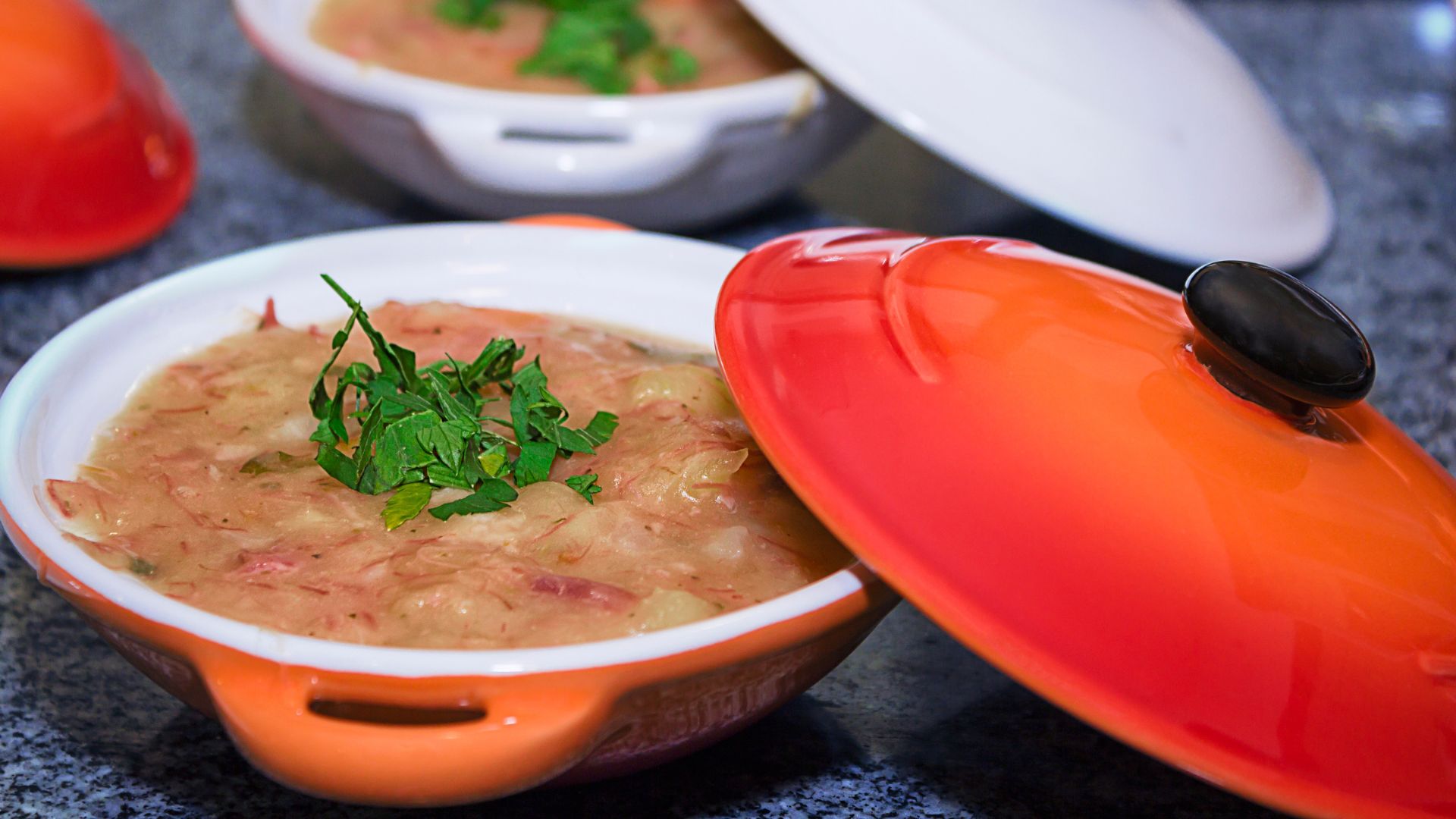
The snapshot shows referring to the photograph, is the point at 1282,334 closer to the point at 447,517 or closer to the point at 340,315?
the point at 447,517

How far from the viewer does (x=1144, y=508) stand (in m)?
0.88

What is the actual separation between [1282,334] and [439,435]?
599 millimetres

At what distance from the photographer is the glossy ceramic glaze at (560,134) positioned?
5.45 ft

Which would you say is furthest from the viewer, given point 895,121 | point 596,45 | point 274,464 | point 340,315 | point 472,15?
point 472,15

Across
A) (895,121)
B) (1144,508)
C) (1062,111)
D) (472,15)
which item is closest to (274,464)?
(1144,508)

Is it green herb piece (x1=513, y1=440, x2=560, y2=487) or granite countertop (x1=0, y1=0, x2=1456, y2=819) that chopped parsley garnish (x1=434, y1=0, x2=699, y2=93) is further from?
green herb piece (x1=513, y1=440, x2=560, y2=487)

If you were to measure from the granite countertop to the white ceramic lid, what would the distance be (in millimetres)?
307

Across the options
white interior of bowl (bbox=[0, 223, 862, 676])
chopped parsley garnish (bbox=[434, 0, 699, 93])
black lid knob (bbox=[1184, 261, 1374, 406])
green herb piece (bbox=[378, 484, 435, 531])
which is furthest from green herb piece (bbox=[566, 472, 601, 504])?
chopped parsley garnish (bbox=[434, 0, 699, 93])

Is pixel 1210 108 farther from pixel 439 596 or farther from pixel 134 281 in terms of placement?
pixel 134 281

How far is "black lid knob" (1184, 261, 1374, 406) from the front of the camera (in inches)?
36.3

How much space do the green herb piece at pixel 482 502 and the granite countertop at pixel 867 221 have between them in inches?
9.0

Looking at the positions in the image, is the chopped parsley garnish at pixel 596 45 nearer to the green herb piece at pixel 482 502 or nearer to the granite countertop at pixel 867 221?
the granite countertop at pixel 867 221

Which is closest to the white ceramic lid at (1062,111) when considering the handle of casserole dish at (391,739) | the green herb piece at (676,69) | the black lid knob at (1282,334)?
the green herb piece at (676,69)

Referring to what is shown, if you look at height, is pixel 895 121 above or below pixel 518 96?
above
